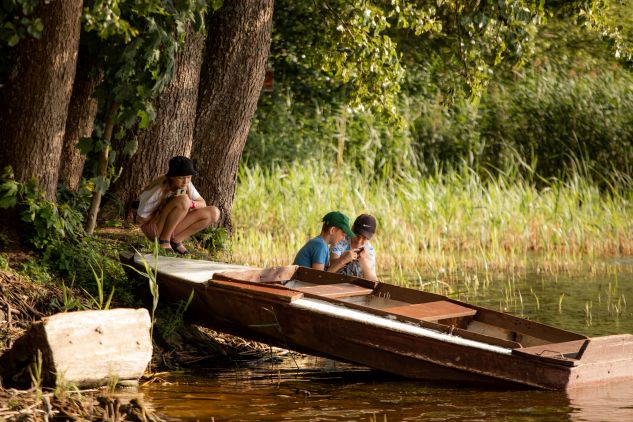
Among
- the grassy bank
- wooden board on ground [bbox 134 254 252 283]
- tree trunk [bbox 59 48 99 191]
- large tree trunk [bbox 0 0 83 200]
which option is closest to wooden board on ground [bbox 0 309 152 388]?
wooden board on ground [bbox 134 254 252 283]

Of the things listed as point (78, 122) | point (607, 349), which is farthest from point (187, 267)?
point (607, 349)

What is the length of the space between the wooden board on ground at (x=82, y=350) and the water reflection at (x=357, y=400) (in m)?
0.37

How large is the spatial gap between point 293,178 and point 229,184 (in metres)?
4.69

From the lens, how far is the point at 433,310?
9008mm

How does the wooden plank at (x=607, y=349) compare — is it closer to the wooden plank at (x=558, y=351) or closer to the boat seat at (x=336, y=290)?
the wooden plank at (x=558, y=351)

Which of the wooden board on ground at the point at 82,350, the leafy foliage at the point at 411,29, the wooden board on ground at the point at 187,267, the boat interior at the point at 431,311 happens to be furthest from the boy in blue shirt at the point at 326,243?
the leafy foliage at the point at 411,29

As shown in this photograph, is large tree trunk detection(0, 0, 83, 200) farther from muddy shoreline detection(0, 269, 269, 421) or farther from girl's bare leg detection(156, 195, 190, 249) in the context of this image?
girl's bare leg detection(156, 195, 190, 249)

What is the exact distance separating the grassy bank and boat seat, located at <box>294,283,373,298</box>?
14.9 feet

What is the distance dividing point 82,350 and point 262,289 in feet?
6.04

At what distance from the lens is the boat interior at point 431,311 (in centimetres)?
828

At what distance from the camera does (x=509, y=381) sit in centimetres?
812

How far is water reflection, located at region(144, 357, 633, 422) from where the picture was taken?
24.6ft

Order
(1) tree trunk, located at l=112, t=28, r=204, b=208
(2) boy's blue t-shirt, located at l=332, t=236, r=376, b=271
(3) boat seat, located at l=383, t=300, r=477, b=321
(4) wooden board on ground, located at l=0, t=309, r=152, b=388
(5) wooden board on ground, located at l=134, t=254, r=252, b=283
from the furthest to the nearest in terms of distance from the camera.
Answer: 1. (1) tree trunk, located at l=112, t=28, r=204, b=208
2. (2) boy's blue t-shirt, located at l=332, t=236, r=376, b=271
3. (5) wooden board on ground, located at l=134, t=254, r=252, b=283
4. (3) boat seat, located at l=383, t=300, r=477, b=321
5. (4) wooden board on ground, located at l=0, t=309, r=152, b=388

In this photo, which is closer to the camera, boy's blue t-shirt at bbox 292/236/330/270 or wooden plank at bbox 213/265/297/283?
wooden plank at bbox 213/265/297/283
